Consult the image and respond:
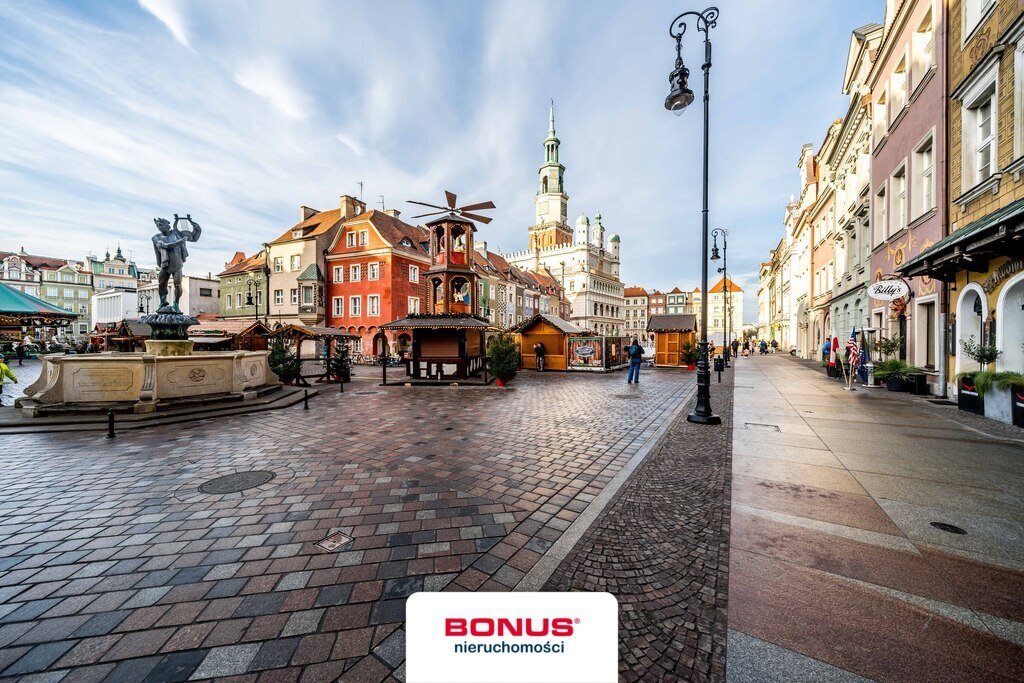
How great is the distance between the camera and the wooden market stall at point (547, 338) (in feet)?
81.9

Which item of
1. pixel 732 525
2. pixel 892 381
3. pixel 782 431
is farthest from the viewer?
pixel 892 381

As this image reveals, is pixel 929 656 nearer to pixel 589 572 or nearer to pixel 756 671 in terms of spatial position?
pixel 756 671

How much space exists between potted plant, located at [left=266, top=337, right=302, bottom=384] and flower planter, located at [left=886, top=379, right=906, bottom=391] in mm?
21982

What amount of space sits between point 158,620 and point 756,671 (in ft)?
12.5

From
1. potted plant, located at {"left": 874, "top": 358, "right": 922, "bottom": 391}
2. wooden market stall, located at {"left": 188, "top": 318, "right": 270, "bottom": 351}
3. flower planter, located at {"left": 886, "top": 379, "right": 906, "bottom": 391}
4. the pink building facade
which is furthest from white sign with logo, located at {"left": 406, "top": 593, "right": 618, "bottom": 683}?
wooden market stall, located at {"left": 188, "top": 318, "right": 270, "bottom": 351}

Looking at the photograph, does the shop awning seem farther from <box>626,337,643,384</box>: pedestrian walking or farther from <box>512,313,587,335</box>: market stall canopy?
<box>512,313,587,335</box>: market stall canopy

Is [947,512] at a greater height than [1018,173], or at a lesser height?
lesser

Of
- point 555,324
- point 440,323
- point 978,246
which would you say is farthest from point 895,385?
point 440,323

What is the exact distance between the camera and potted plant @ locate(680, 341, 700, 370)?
25.0 meters

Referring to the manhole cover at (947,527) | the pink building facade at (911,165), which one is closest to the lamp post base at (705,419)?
the manhole cover at (947,527)

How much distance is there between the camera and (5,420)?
8016 mm

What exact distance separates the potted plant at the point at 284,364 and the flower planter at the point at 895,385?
21982 millimetres

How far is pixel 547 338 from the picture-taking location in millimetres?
25703

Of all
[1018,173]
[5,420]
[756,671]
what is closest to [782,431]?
[756,671]
